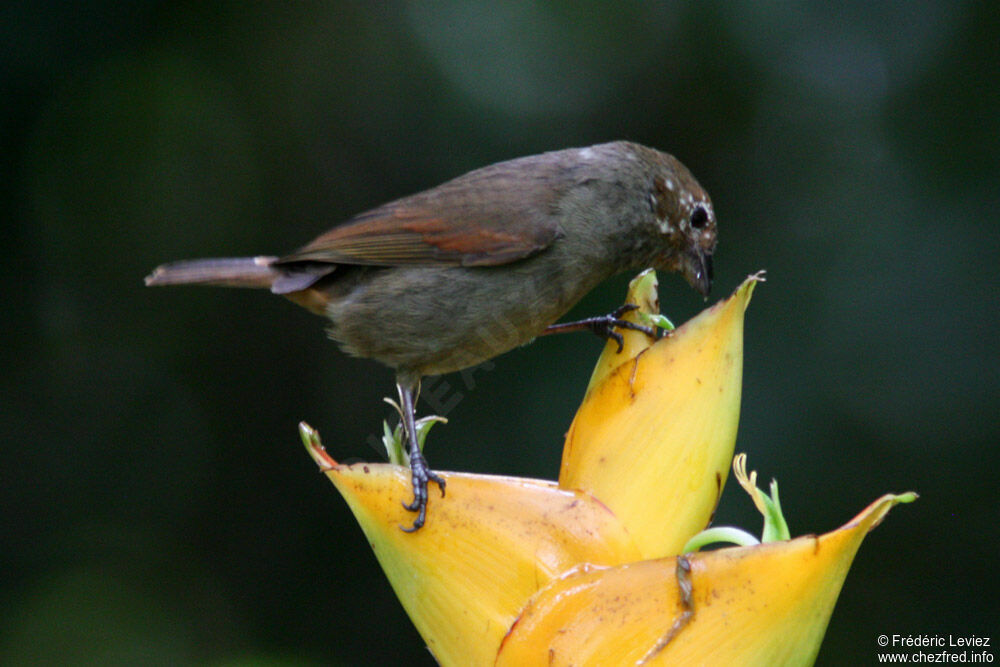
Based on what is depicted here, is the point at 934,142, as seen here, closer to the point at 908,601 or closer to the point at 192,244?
the point at 908,601

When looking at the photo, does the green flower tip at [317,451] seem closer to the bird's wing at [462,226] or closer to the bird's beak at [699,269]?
the bird's wing at [462,226]

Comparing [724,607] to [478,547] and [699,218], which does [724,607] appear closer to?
[478,547]

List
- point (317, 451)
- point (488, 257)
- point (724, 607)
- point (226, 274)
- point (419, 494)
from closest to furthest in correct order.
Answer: point (724, 607) < point (419, 494) < point (317, 451) < point (488, 257) < point (226, 274)

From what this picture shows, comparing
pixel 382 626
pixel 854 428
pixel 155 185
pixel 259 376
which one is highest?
pixel 155 185

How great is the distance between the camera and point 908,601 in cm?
306

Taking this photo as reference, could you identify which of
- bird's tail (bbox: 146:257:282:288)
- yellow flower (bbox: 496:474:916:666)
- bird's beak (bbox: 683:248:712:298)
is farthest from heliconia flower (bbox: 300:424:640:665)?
bird's tail (bbox: 146:257:282:288)

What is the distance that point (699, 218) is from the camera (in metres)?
2.44

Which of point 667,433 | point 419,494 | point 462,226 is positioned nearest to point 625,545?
point 667,433

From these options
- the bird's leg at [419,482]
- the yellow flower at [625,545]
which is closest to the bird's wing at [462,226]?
the bird's leg at [419,482]

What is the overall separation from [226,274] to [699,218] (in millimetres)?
1327

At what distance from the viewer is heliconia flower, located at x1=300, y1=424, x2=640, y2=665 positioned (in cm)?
135

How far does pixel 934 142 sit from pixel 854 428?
3.19 ft

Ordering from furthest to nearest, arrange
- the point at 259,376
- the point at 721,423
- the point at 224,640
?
the point at 259,376
the point at 224,640
the point at 721,423

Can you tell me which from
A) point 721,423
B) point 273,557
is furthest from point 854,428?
point 273,557
